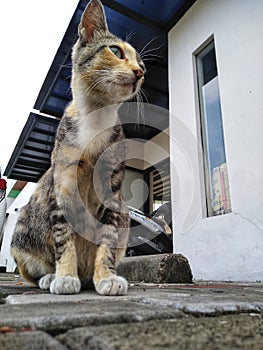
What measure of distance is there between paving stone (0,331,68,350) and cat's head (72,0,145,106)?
1350 millimetres

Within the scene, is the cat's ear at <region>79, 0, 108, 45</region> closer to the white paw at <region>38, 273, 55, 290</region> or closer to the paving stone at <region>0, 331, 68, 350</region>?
the white paw at <region>38, 273, 55, 290</region>

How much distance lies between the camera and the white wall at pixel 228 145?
250 centimetres

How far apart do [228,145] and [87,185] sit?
5.78 ft

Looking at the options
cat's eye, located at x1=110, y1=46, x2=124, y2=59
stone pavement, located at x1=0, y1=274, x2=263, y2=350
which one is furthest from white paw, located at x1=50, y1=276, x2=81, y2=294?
cat's eye, located at x1=110, y1=46, x2=124, y2=59

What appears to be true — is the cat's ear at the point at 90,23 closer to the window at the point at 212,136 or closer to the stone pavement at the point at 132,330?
the stone pavement at the point at 132,330

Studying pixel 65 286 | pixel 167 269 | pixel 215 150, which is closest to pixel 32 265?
pixel 65 286

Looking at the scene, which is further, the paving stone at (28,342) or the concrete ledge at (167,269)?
the concrete ledge at (167,269)

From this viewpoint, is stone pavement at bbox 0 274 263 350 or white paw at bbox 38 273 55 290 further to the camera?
white paw at bbox 38 273 55 290

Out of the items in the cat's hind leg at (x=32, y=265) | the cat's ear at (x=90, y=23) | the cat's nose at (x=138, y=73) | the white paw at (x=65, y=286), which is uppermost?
the cat's ear at (x=90, y=23)

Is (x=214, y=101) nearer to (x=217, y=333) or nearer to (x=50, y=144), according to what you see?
(x=217, y=333)

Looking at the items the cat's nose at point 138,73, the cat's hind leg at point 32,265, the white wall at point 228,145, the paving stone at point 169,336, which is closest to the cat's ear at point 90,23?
the cat's nose at point 138,73

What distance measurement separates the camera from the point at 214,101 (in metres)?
3.22

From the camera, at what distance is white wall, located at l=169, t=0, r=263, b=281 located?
8.20 ft

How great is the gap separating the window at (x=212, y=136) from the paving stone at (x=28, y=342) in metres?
2.54
